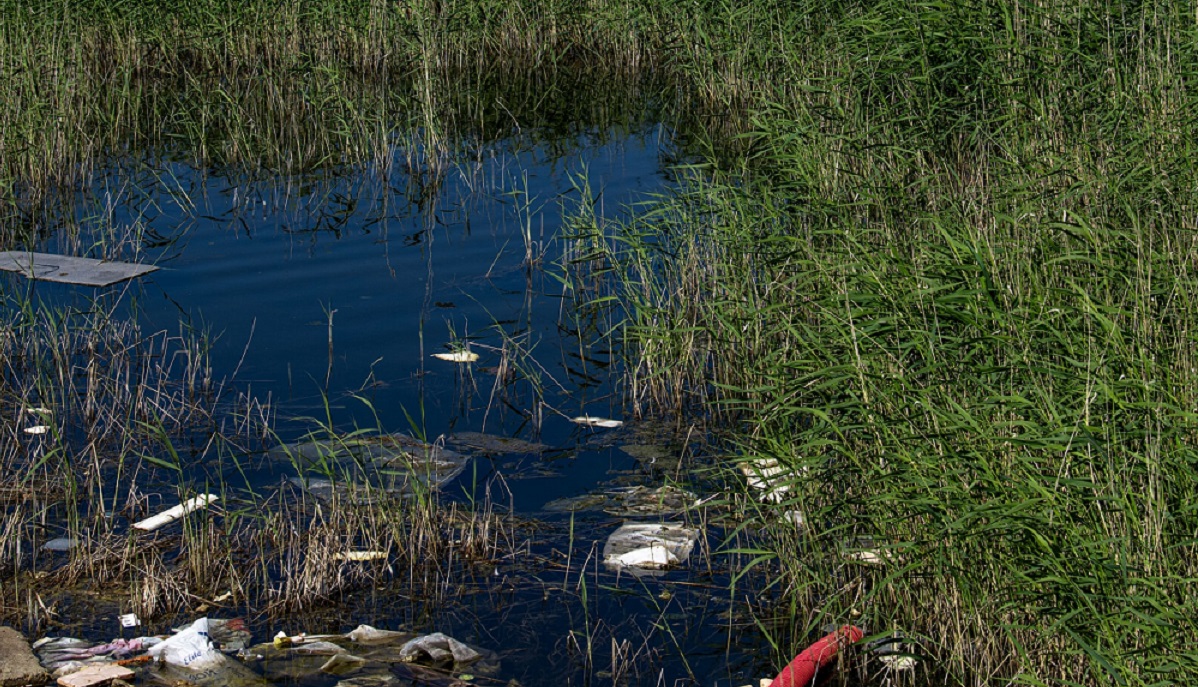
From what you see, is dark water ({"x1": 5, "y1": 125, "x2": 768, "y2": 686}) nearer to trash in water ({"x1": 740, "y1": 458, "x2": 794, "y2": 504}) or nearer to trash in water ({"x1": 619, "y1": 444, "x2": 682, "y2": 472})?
trash in water ({"x1": 619, "y1": 444, "x2": 682, "y2": 472})

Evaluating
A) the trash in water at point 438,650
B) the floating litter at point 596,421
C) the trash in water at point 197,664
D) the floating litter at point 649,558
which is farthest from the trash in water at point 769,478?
the trash in water at point 197,664

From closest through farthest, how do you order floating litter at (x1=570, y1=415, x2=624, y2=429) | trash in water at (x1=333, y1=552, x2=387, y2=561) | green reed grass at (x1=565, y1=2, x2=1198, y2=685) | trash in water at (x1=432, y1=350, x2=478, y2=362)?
1. green reed grass at (x1=565, y1=2, x2=1198, y2=685)
2. trash in water at (x1=333, y1=552, x2=387, y2=561)
3. floating litter at (x1=570, y1=415, x2=624, y2=429)
4. trash in water at (x1=432, y1=350, x2=478, y2=362)

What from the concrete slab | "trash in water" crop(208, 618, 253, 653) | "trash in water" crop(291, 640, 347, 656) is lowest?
"trash in water" crop(291, 640, 347, 656)

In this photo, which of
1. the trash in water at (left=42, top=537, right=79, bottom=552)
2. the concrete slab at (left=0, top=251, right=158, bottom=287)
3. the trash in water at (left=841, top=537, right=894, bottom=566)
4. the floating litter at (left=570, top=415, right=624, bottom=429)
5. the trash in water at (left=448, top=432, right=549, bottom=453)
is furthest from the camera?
the concrete slab at (left=0, top=251, right=158, bottom=287)

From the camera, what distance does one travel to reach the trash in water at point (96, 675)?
367cm

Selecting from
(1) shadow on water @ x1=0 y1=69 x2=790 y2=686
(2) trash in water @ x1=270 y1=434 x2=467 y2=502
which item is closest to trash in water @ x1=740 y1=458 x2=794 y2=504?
(1) shadow on water @ x1=0 y1=69 x2=790 y2=686

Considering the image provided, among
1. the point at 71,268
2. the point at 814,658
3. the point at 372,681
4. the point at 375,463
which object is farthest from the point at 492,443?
the point at 71,268

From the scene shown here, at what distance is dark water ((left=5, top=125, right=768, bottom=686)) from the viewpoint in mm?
4121

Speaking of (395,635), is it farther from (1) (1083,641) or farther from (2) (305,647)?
(1) (1083,641)

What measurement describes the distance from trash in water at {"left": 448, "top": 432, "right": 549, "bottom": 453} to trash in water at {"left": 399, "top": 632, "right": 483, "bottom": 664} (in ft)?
Answer: 5.41

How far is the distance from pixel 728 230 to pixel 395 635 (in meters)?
2.69

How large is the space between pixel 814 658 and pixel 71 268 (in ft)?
18.3

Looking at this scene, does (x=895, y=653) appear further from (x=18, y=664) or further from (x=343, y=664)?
(x=18, y=664)

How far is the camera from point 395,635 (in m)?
4.04
